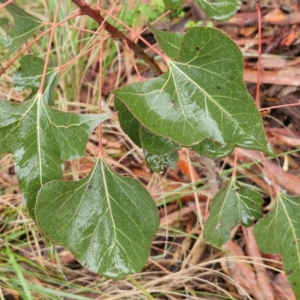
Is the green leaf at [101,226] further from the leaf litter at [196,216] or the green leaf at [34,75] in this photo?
the leaf litter at [196,216]

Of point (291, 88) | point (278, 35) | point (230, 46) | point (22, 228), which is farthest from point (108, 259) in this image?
point (278, 35)

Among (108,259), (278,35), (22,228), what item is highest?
(108,259)

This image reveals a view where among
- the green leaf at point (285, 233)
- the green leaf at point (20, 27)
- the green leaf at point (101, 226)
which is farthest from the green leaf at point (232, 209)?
the green leaf at point (20, 27)

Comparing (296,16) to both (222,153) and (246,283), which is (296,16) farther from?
(222,153)

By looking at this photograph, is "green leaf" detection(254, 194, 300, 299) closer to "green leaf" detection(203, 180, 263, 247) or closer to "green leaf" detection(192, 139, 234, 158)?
"green leaf" detection(203, 180, 263, 247)

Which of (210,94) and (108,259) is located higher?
(210,94)

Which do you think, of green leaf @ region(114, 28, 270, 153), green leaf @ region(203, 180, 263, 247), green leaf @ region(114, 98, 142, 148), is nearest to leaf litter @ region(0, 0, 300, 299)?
green leaf @ region(203, 180, 263, 247)

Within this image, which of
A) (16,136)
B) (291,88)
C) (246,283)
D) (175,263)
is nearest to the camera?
(16,136)

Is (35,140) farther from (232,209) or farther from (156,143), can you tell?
(232,209)

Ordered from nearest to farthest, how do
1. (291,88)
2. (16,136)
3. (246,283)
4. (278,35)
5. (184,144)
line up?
1. (184,144)
2. (16,136)
3. (246,283)
4. (291,88)
5. (278,35)
